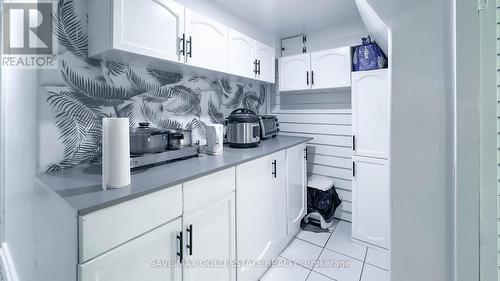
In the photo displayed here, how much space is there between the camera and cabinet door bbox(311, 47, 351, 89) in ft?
7.62

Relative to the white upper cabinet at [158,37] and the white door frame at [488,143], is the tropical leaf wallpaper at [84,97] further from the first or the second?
the white door frame at [488,143]

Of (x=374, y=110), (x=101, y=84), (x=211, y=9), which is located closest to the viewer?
(x=101, y=84)

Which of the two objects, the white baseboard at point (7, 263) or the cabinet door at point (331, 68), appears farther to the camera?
the cabinet door at point (331, 68)

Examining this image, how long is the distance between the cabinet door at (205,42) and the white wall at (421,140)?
1277mm

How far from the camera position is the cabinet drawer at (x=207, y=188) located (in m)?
1.18

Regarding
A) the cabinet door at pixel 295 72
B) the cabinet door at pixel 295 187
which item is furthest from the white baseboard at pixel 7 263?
the cabinet door at pixel 295 72

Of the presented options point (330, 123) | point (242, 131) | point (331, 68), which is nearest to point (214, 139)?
point (242, 131)

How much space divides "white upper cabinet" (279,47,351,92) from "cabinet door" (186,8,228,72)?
3.53 feet

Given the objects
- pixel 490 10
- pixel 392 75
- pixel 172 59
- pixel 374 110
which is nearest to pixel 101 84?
pixel 172 59

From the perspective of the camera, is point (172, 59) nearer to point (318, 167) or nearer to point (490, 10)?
point (490, 10)

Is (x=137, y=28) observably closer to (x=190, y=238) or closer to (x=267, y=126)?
(x=190, y=238)

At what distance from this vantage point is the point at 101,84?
1.47 metres

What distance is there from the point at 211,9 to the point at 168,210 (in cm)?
209

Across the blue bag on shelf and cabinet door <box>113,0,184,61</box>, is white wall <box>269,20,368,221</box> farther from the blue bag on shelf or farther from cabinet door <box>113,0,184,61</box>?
cabinet door <box>113,0,184,61</box>
